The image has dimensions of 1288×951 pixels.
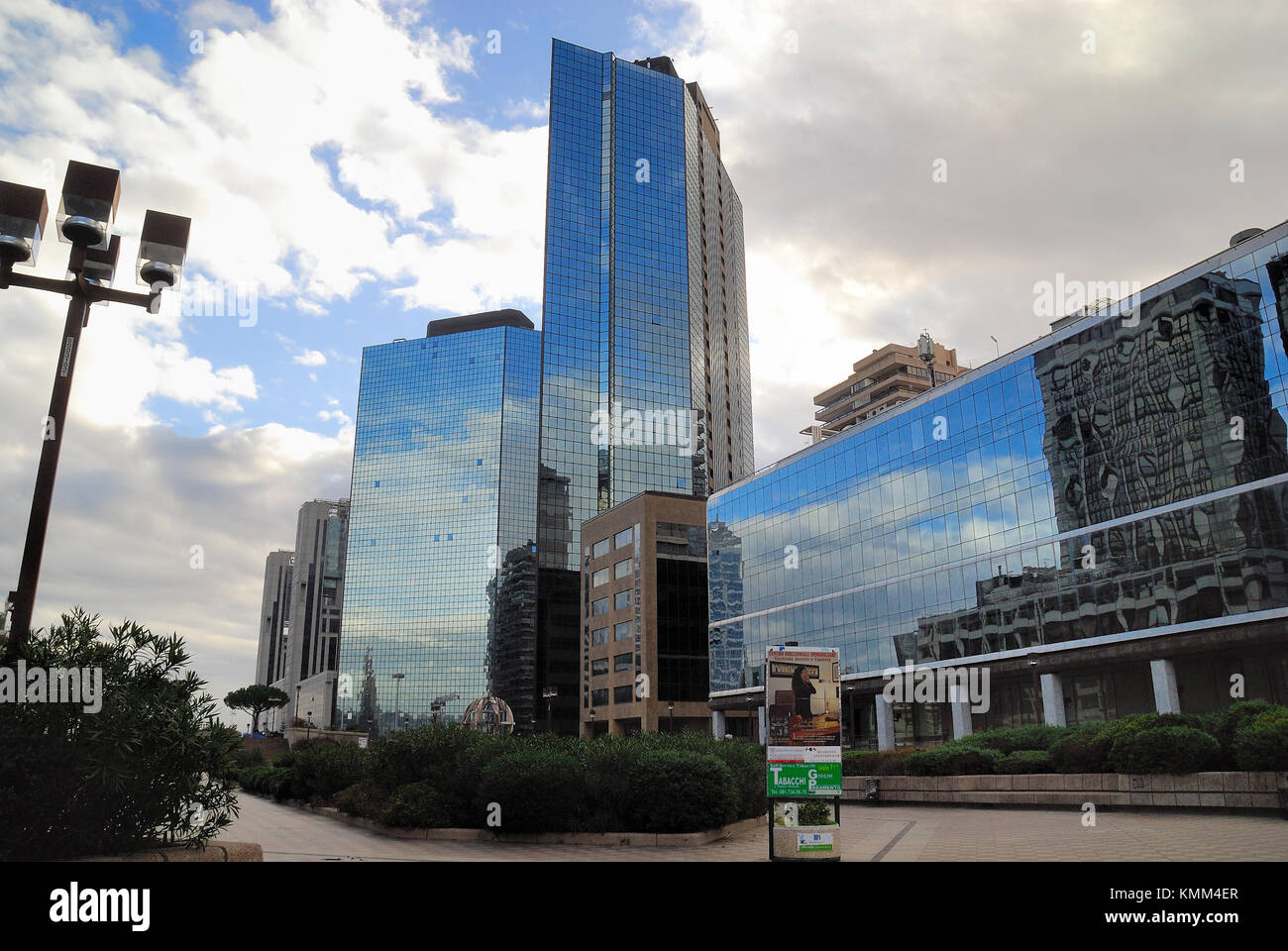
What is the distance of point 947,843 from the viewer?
18.6 metres

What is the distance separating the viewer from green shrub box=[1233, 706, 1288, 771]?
69.4ft

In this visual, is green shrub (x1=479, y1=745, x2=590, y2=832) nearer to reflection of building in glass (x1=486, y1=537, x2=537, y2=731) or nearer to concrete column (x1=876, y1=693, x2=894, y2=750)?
concrete column (x1=876, y1=693, x2=894, y2=750)

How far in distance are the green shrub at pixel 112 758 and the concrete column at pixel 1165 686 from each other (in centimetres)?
4525

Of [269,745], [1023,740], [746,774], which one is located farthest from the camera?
[269,745]

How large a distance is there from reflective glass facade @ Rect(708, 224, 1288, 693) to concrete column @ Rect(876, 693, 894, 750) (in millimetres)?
2624

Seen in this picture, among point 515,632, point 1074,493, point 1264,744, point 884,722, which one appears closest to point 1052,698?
point 1074,493

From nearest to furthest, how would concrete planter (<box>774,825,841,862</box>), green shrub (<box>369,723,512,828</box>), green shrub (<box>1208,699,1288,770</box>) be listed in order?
1. concrete planter (<box>774,825,841,862</box>)
2. green shrub (<box>369,723,512,828</box>)
3. green shrub (<box>1208,699,1288,770</box>)

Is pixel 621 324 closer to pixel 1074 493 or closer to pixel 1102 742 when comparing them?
pixel 1074 493

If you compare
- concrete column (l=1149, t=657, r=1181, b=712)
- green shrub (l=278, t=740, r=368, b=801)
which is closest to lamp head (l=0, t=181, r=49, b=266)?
green shrub (l=278, t=740, r=368, b=801)

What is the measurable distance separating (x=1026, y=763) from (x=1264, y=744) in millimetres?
8616

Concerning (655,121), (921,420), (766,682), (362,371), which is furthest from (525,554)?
(766,682)

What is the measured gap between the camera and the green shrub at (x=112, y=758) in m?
10.5

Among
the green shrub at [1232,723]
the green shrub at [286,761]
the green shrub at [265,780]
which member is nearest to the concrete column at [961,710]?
the green shrub at [1232,723]

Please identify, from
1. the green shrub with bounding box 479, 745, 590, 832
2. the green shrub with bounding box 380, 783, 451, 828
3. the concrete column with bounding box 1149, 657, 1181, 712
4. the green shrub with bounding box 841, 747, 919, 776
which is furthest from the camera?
the concrete column with bounding box 1149, 657, 1181, 712
